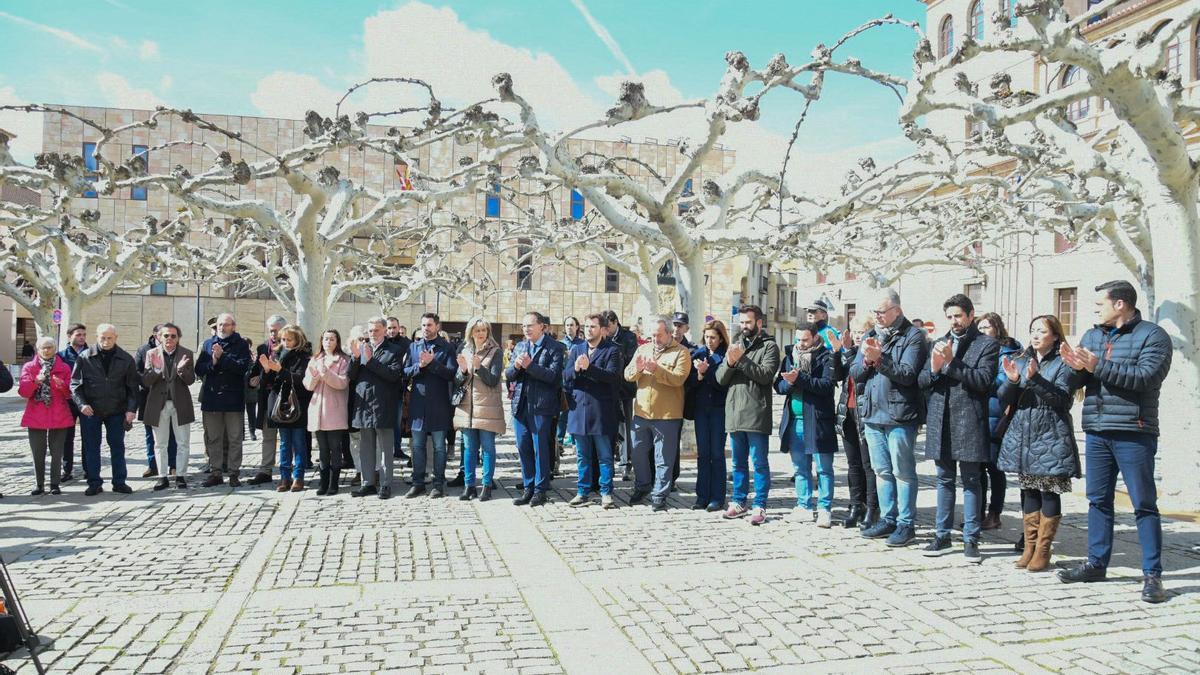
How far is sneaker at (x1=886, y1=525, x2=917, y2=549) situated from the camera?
6703mm

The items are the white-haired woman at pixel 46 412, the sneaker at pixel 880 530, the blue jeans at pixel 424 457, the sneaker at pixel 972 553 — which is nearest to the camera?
the sneaker at pixel 972 553

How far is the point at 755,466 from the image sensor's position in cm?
795

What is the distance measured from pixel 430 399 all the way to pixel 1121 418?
245 inches

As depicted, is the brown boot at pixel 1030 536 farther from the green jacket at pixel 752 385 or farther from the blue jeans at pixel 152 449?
the blue jeans at pixel 152 449

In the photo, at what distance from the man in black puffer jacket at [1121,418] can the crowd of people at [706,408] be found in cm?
1

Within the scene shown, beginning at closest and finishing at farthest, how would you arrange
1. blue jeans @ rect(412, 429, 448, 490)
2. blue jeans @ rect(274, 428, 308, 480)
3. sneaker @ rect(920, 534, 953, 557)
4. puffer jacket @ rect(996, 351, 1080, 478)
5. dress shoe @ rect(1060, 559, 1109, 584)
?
dress shoe @ rect(1060, 559, 1109, 584) → puffer jacket @ rect(996, 351, 1080, 478) → sneaker @ rect(920, 534, 953, 557) → blue jeans @ rect(412, 429, 448, 490) → blue jeans @ rect(274, 428, 308, 480)

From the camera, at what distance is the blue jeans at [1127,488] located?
210 inches

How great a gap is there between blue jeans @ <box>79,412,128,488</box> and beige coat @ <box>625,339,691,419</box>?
18.3 ft

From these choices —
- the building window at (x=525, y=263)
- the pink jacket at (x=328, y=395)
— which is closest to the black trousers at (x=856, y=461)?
the pink jacket at (x=328, y=395)

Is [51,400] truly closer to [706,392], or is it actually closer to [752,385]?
[706,392]

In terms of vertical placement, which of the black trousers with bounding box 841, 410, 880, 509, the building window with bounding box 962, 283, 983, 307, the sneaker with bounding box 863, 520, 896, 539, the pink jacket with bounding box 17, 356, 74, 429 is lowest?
the sneaker with bounding box 863, 520, 896, 539

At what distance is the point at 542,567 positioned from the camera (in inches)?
235

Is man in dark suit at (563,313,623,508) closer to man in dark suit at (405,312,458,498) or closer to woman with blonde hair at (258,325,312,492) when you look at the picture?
man in dark suit at (405,312,458,498)

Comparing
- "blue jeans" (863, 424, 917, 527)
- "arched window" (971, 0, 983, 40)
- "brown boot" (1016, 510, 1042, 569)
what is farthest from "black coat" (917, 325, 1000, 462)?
"arched window" (971, 0, 983, 40)
